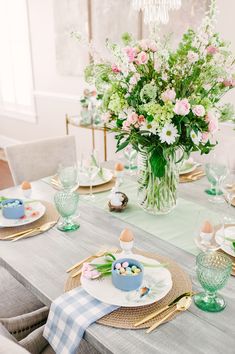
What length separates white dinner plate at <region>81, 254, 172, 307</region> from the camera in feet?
3.22

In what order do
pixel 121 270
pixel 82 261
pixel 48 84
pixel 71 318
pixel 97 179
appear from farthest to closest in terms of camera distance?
pixel 48 84
pixel 97 179
pixel 82 261
pixel 121 270
pixel 71 318

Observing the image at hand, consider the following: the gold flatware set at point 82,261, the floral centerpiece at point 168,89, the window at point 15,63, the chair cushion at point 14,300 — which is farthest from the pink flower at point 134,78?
the window at point 15,63

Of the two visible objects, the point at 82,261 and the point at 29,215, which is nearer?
the point at 82,261

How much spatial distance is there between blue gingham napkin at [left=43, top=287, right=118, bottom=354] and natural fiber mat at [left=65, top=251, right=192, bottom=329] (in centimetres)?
2

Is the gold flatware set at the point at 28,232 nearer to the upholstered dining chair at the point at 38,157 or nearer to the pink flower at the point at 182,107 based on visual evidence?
the pink flower at the point at 182,107

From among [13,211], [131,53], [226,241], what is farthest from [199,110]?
[13,211]

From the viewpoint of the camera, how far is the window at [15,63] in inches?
176

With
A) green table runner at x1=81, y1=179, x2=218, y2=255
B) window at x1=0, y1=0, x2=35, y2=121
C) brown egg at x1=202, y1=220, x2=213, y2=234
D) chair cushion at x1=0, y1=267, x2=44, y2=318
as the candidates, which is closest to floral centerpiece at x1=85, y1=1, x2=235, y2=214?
green table runner at x1=81, y1=179, x2=218, y2=255

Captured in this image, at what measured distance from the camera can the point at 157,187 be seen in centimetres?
148

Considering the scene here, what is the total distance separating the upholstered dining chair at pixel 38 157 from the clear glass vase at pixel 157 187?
88 centimetres

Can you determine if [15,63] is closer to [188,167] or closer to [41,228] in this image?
[188,167]

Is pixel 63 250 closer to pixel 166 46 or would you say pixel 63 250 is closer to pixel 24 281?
pixel 24 281

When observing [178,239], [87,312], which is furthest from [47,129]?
[87,312]

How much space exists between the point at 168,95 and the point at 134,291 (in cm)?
65
